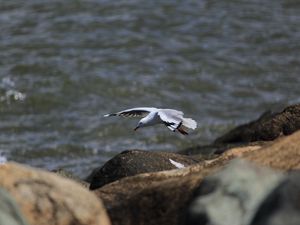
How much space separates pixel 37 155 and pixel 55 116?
4.38 ft

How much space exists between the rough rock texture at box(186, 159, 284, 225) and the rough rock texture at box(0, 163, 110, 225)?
0.42m

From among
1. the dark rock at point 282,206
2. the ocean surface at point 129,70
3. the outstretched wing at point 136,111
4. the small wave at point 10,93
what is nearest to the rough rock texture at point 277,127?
the outstretched wing at point 136,111

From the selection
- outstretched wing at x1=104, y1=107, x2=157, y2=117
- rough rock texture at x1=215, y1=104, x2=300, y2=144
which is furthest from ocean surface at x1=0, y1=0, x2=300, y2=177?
outstretched wing at x1=104, y1=107, x2=157, y2=117

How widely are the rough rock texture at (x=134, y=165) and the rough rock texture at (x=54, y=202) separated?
6.41 ft

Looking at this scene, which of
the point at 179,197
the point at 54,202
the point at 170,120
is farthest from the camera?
the point at 170,120

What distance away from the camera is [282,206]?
12.1 ft

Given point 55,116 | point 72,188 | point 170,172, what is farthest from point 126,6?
point 72,188

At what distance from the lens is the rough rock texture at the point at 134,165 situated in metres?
6.26

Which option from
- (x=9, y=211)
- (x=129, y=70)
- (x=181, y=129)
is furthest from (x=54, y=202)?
(x=129, y=70)

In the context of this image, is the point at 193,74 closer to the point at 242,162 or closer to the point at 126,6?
the point at 126,6

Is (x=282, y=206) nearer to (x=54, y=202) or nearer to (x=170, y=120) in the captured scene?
(x=54, y=202)

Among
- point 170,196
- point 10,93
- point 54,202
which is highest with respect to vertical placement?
point 54,202

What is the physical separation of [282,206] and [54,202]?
40.4 inches

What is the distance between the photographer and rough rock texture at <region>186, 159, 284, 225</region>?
159 inches
